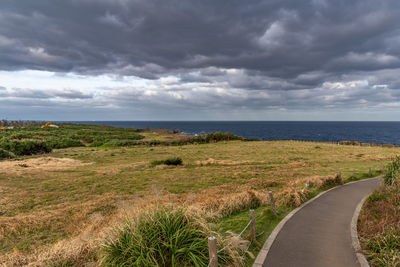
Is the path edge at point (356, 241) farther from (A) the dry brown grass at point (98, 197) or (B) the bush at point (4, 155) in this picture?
(B) the bush at point (4, 155)

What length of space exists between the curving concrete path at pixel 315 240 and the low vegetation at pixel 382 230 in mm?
516

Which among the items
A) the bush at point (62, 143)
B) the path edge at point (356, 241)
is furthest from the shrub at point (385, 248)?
the bush at point (62, 143)

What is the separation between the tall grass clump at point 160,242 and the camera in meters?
5.88

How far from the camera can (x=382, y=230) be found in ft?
26.0

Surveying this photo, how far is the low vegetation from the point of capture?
21.3 feet

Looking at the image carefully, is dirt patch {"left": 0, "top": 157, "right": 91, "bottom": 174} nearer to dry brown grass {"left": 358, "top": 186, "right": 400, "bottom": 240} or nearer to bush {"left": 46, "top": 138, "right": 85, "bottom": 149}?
bush {"left": 46, "top": 138, "right": 85, "bottom": 149}

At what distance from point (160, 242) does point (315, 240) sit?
5.84 metres

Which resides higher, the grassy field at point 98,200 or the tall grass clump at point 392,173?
the tall grass clump at point 392,173

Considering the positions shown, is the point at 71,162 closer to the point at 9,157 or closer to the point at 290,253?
the point at 9,157

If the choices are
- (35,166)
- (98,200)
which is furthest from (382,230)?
(35,166)

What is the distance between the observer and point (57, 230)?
35.7 ft

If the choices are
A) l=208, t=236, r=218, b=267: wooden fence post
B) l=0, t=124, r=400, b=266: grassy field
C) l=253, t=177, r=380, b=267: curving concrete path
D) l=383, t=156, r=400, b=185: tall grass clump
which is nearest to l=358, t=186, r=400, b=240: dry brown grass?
l=253, t=177, r=380, b=267: curving concrete path

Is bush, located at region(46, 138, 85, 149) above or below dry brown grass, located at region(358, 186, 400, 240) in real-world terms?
below

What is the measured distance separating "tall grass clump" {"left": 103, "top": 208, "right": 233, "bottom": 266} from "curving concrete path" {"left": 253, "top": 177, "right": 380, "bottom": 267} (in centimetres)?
197
